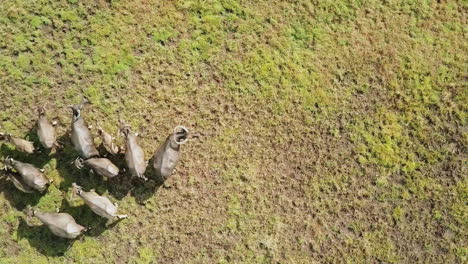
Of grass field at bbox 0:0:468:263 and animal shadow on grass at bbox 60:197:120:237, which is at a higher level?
grass field at bbox 0:0:468:263

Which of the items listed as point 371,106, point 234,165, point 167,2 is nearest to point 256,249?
point 234,165

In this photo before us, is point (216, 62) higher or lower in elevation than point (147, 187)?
higher

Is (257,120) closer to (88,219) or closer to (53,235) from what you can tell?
(88,219)

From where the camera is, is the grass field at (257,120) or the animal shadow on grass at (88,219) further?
the grass field at (257,120)

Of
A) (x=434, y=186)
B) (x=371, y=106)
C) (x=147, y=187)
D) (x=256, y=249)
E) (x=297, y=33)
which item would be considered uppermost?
(x=297, y=33)

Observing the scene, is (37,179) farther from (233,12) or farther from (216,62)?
(233,12)

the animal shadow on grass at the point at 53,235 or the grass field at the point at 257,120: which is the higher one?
the grass field at the point at 257,120

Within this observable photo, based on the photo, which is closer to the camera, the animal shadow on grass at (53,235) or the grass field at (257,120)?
the animal shadow on grass at (53,235)

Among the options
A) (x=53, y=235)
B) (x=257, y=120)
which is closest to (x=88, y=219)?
(x=53, y=235)
